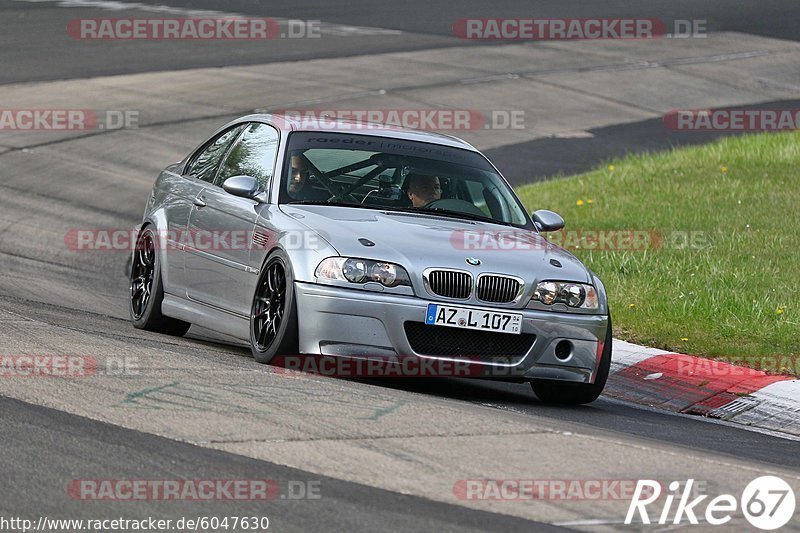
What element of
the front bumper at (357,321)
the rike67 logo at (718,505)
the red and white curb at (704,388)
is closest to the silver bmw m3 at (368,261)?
the front bumper at (357,321)

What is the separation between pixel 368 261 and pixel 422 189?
4.48ft

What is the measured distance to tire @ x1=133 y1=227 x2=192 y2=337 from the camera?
10172 mm

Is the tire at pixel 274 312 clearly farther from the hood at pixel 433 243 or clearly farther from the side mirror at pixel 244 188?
the side mirror at pixel 244 188

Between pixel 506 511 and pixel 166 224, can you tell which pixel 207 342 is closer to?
pixel 166 224

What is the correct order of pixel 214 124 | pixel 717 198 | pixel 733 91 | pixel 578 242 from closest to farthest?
pixel 578 242 < pixel 717 198 < pixel 214 124 < pixel 733 91

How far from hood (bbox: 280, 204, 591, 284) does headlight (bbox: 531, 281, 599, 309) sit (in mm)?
40

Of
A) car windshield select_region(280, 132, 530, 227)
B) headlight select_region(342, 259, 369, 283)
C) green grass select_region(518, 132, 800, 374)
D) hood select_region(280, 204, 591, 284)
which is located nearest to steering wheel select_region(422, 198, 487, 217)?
car windshield select_region(280, 132, 530, 227)

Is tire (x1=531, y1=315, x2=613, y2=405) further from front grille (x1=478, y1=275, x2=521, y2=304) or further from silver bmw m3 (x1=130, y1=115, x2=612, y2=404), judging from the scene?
front grille (x1=478, y1=275, x2=521, y2=304)

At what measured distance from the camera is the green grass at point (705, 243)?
10.6 metres

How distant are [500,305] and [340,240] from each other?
0.95m

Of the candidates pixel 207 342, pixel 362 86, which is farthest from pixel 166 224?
pixel 362 86

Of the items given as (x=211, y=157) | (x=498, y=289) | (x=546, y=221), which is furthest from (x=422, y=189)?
(x=211, y=157)

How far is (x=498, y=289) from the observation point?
27.3 feet

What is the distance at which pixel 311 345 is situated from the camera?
8156 millimetres
